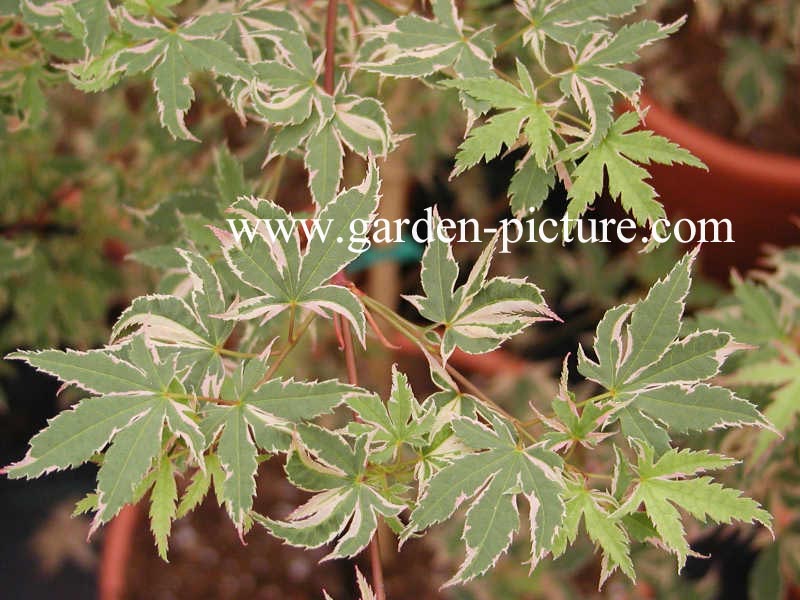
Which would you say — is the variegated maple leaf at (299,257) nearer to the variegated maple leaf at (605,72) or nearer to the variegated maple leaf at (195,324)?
the variegated maple leaf at (195,324)

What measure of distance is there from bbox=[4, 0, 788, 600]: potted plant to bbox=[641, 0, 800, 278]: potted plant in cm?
72

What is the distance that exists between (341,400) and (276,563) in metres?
0.86

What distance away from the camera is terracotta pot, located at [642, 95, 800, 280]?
1340mm

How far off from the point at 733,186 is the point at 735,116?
0.59ft

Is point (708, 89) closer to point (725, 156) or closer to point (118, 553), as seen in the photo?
point (725, 156)

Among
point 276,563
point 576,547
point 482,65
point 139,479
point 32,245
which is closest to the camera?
point 139,479

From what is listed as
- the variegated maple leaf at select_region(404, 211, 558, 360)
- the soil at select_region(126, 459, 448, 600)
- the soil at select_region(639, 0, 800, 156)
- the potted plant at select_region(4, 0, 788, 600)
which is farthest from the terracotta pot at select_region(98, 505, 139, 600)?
the soil at select_region(639, 0, 800, 156)

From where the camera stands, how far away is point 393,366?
573 millimetres

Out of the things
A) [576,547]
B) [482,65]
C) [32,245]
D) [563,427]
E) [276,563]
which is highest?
[482,65]

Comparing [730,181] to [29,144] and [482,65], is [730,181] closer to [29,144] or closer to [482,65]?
[482,65]

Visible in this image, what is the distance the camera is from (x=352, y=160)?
4.66 ft

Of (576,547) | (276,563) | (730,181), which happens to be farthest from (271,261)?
(730,181)

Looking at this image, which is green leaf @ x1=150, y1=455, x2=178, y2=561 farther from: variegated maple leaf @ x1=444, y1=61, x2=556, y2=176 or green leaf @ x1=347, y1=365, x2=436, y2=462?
variegated maple leaf @ x1=444, y1=61, x2=556, y2=176

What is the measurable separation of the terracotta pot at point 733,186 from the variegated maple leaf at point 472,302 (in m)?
0.76
